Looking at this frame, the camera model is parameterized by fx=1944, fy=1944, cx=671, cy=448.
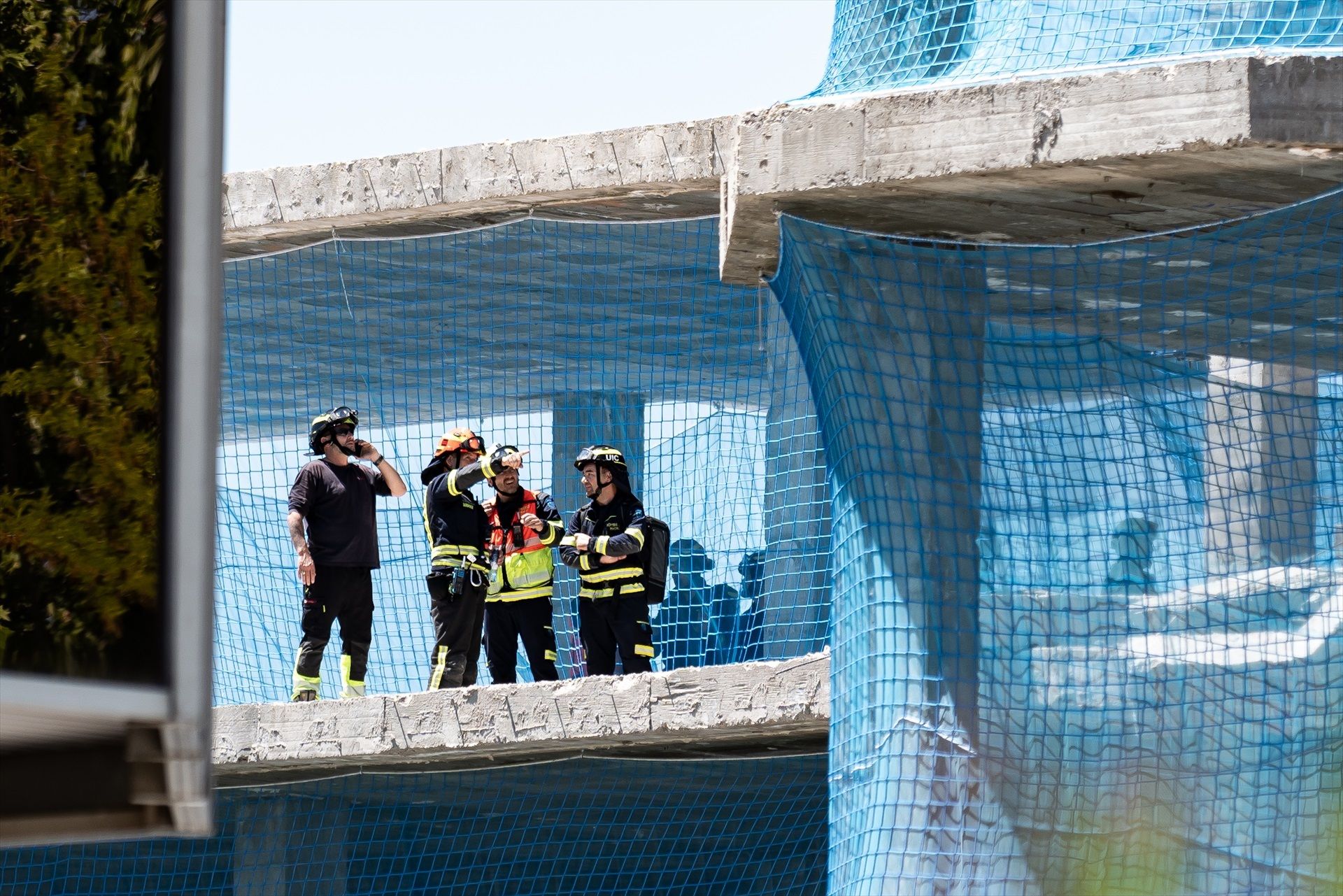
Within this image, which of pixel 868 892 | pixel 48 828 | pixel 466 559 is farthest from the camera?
pixel 466 559

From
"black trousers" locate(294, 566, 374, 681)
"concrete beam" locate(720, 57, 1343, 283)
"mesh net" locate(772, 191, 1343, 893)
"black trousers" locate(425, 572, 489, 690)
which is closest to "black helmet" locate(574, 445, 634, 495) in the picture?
"black trousers" locate(425, 572, 489, 690)

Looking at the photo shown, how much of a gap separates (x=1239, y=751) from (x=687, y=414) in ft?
15.7

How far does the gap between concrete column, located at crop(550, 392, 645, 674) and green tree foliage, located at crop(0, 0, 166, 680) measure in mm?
8120

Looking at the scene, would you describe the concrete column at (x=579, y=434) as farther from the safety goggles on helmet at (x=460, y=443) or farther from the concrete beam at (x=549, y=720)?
the concrete beam at (x=549, y=720)

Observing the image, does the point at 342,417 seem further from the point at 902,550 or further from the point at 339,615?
the point at 902,550

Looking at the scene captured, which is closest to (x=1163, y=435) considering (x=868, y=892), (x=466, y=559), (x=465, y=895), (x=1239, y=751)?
Result: (x=1239, y=751)

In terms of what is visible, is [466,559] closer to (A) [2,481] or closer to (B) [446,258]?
(B) [446,258]

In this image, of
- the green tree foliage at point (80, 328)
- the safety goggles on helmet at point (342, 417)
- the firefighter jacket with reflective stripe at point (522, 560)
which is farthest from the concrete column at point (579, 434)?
the green tree foliage at point (80, 328)

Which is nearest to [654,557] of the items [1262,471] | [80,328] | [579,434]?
[579,434]

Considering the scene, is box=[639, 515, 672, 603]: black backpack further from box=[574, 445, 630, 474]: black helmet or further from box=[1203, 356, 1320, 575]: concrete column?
box=[1203, 356, 1320, 575]: concrete column

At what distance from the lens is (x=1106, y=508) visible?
7.28 meters

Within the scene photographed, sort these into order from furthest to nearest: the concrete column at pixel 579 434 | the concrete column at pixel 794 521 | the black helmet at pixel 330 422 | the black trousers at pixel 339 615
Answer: the concrete column at pixel 579 434, the black helmet at pixel 330 422, the black trousers at pixel 339 615, the concrete column at pixel 794 521

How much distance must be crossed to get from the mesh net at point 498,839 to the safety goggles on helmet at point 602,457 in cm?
201

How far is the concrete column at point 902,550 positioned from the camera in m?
6.77
